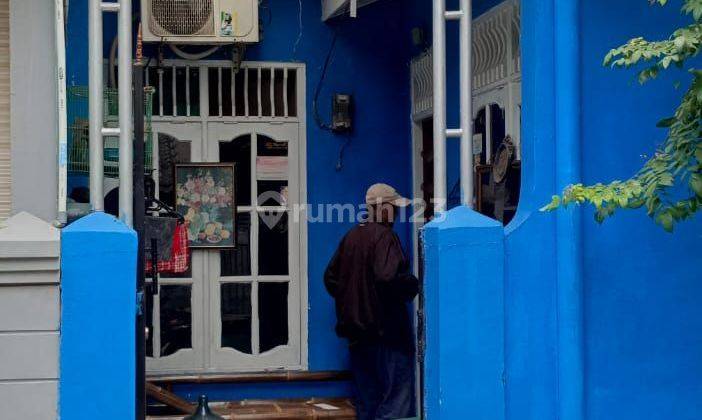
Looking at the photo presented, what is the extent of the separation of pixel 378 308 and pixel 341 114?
1882 mm

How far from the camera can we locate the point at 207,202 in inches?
338

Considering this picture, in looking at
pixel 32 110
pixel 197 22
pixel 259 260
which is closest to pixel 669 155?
pixel 32 110

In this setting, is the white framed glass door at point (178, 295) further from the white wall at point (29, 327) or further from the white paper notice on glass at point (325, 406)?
the white wall at point (29, 327)

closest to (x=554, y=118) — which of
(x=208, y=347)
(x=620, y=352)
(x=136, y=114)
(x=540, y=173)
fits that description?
(x=540, y=173)

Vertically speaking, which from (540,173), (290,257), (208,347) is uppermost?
(540,173)

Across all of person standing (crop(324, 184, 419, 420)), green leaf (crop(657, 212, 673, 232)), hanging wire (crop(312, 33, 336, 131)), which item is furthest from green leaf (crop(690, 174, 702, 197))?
hanging wire (crop(312, 33, 336, 131))

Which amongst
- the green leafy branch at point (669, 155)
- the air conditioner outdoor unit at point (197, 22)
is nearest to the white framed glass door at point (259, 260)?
the air conditioner outdoor unit at point (197, 22)

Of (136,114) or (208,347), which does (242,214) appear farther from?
(136,114)

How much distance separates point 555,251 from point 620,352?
58cm

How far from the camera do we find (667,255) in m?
5.06

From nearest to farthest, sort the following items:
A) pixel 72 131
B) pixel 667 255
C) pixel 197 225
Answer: pixel 667 255
pixel 72 131
pixel 197 225

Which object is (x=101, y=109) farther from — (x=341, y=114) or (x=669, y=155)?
(x=341, y=114)

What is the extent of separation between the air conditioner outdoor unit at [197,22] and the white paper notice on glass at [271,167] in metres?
1.22

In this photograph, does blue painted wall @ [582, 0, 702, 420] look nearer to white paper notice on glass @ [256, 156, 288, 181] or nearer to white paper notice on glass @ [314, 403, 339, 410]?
white paper notice on glass @ [314, 403, 339, 410]
